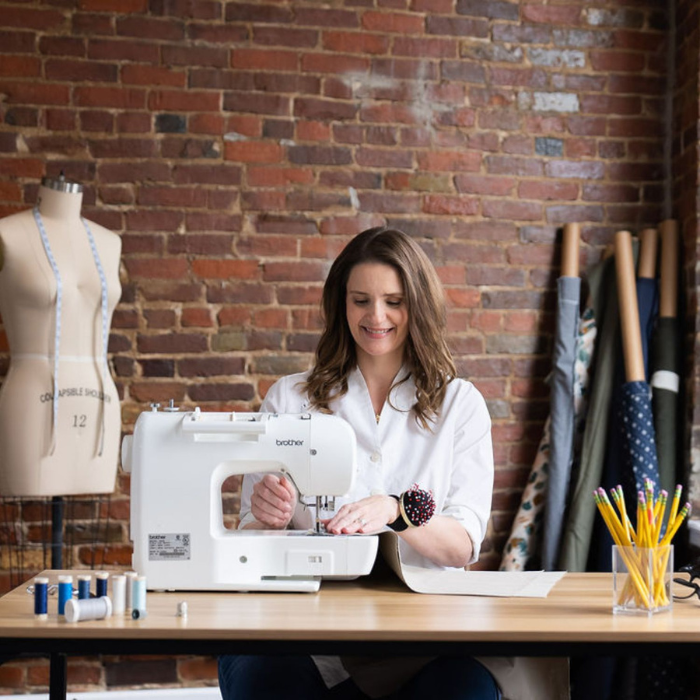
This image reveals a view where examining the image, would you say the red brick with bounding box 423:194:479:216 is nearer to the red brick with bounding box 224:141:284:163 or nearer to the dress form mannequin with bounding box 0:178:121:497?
the red brick with bounding box 224:141:284:163

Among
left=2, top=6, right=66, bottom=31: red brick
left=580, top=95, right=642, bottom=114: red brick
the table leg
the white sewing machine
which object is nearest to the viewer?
the white sewing machine

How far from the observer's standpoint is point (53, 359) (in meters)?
2.86

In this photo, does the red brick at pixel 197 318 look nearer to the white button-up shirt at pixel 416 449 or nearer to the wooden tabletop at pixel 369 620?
the white button-up shirt at pixel 416 449

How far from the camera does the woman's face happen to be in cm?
230

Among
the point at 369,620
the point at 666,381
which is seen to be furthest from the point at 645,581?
the point at 666,381

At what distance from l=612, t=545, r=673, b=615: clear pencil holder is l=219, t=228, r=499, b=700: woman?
1.54ft

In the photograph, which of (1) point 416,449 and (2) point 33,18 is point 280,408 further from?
(2) point 33,18

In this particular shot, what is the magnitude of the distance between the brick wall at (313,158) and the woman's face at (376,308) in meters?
1.11

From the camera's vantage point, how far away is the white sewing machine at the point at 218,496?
1814 millimetres

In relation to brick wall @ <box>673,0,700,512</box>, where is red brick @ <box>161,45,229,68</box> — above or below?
above

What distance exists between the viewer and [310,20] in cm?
344

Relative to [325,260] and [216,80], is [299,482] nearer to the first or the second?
[325,260]

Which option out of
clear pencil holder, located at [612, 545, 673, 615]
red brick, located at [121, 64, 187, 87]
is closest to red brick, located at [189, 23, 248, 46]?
red brick, located at [121, 64, 187, 87]

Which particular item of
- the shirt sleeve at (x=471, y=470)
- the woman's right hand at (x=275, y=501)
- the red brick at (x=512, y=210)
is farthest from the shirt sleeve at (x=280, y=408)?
the red brick at (x=512, y=210)
